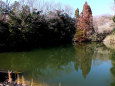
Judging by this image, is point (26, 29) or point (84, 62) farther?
point (26, 29)

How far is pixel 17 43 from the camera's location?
528 inches

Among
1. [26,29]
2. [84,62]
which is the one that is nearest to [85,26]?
[26,29]

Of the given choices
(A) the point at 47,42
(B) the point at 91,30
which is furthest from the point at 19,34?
(B) the point at 91,30

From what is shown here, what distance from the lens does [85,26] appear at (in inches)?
838

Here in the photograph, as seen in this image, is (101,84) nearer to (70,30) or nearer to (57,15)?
(57,15)

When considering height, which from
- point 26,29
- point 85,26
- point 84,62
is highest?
point 85,26

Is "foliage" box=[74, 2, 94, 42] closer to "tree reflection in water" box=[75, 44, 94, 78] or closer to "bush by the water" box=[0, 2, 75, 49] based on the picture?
"bush by the water" box=[0, 2, 75, 49]

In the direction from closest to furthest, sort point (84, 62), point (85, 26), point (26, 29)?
point (84, 62)
point (26, 29)
point (85, 26)

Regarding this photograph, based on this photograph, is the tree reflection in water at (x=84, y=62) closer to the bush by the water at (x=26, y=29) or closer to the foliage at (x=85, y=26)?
the bush by the water at (x=26, y=29)

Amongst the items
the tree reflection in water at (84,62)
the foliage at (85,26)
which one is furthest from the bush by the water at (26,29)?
the tree reflection in water at (84,62)

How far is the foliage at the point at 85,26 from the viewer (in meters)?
21.3

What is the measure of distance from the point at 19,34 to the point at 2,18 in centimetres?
254

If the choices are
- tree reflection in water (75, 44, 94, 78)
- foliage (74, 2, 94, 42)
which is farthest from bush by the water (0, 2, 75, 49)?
tree reflection in water (75, 44, 94, 78)

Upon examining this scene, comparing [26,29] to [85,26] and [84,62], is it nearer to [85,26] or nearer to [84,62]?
[84,62]
